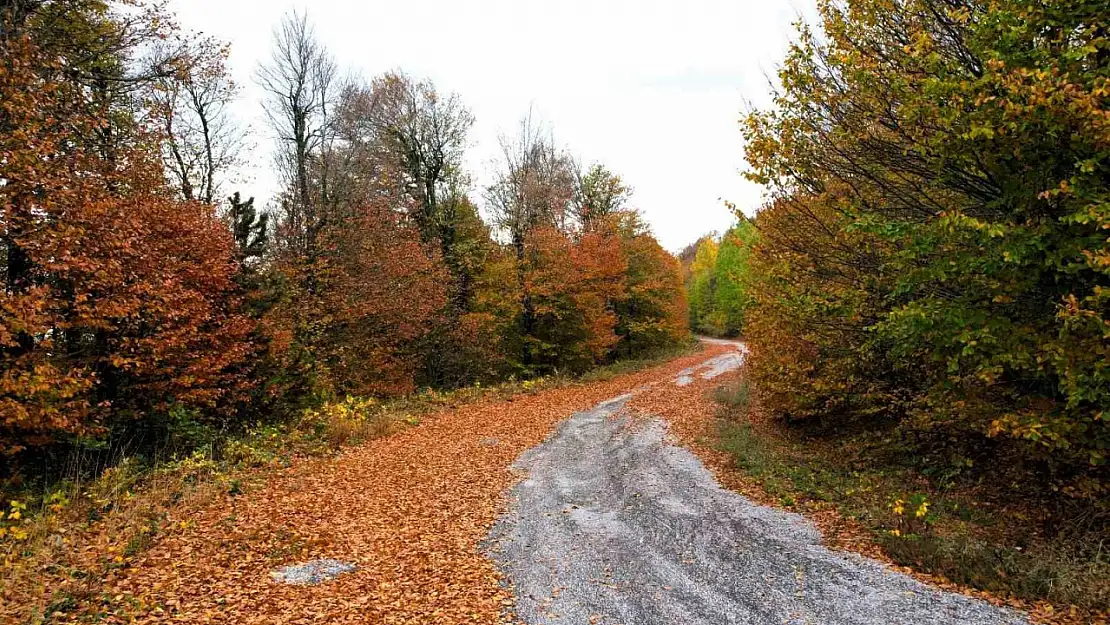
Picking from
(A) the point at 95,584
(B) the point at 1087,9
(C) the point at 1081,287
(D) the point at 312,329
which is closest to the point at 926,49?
(B) the point at 1087,9

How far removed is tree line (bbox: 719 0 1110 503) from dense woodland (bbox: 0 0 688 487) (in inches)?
443

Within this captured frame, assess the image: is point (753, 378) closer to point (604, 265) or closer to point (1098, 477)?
point (1098, 477)

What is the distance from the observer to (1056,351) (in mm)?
5867

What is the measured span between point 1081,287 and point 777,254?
14.7ft

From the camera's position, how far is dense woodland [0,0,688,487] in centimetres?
939

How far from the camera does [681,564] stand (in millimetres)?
6727

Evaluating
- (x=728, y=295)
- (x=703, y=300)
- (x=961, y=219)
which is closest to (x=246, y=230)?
(x=961, y=219)

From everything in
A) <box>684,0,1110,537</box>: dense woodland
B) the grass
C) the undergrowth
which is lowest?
the grass

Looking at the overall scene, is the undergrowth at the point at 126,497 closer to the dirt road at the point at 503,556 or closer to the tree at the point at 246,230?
the dirt road at the point at 503,556

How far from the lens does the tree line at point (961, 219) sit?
5641 mm

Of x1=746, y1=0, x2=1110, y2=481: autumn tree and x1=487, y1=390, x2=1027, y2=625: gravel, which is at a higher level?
x1=746, y1=0, x2=1110, y2=481: autumn tree

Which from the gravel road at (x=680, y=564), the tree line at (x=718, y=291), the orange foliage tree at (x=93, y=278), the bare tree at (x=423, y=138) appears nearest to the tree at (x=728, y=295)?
the tree line at (x=718, y=291)

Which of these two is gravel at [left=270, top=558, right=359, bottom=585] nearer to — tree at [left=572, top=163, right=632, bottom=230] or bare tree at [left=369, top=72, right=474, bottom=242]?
bare tree at [left=369, top=72, right=474, bottom=242]

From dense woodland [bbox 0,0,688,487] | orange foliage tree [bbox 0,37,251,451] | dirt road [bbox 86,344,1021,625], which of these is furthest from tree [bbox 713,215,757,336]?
orange foliage tree [bbox 0,37,251,451]
